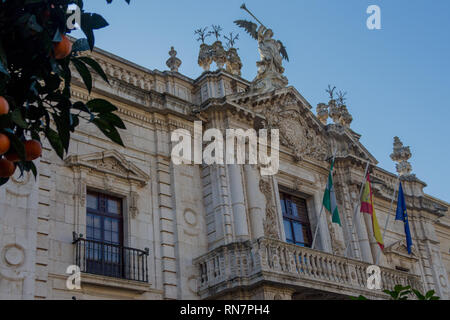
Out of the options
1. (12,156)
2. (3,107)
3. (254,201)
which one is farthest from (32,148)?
(254,201)

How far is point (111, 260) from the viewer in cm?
1334

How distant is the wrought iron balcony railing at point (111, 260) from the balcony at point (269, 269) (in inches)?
59.0

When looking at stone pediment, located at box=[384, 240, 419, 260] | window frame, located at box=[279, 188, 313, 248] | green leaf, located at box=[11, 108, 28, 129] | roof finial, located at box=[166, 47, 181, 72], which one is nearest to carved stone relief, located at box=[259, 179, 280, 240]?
window frame, located at box=[279, 188, 313, 248]

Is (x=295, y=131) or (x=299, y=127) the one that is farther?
(x=299, y=127)

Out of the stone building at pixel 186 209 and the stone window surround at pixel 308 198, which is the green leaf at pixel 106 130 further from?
the stone window surround at pixel 308 198

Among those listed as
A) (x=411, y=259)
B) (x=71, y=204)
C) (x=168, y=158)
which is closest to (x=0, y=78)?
(x=71, y=204)

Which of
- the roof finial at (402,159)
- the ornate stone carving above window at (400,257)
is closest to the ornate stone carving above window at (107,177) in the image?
the ornate stone carving above window at (400,257)

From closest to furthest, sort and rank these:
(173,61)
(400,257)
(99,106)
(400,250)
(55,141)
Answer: (99,106)
(55,141)
(173,61)
(400,257)
(400,250)

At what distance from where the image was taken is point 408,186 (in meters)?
23.2

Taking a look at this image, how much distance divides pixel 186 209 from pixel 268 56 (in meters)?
6.27

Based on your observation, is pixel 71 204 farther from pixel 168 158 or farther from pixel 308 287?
pixel 308 287

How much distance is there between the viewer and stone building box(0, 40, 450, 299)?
12.6 metres

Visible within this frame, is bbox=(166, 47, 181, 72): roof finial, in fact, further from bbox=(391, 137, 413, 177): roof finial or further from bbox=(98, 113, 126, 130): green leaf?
bbox=(98, 113, 126, 130): green leaf

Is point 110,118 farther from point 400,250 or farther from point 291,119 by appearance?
point 400,250
